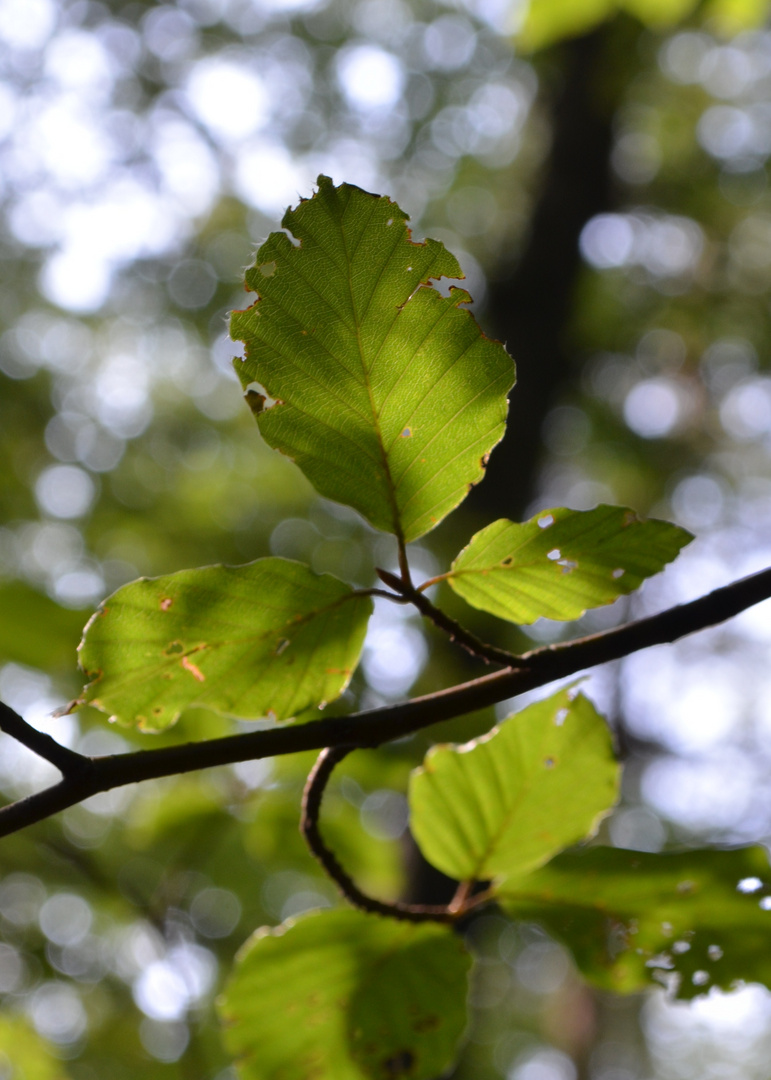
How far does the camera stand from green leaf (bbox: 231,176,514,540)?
16.4 inches

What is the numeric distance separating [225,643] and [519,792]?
1.05 ft

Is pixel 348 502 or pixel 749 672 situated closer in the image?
pixel 348 502

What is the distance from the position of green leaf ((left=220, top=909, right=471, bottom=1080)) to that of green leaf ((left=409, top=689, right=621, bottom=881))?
0.23 feet

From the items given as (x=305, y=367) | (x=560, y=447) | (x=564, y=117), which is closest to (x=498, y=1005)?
(x=560, y=447)

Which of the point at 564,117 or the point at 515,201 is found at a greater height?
the point at 564,117

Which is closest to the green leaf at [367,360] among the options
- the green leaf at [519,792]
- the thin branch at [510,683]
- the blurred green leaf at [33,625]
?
the thin branch at [510,683]

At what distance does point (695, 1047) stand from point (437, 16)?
45.1 ft

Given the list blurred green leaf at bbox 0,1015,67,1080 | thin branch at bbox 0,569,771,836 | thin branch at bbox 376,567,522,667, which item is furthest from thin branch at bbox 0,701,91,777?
blurred green leaf at bbox 0,1015,67,1080

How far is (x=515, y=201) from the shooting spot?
4336 mm

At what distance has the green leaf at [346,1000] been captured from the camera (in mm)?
640

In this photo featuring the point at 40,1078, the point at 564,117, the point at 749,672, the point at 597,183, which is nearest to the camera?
the point at 40,1078

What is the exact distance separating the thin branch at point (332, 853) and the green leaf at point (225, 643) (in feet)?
0.17

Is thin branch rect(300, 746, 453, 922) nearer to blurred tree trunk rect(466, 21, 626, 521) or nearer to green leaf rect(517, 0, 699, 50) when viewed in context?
blurred tree trunk rect(466, 21, 626, 521)

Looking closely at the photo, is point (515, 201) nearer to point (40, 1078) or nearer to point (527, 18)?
point (527, 18)
